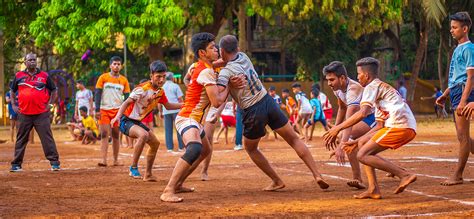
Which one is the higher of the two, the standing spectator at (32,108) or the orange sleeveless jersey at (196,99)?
the orange sleeveless jersey at (196,99)

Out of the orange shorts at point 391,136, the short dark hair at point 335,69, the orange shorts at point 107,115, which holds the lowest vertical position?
the orange shorts at point 107,115

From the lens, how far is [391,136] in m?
10.3

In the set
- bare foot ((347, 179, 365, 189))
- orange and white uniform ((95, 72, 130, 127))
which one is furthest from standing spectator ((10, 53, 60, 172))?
bare foot ((347, 179, 365, 189))

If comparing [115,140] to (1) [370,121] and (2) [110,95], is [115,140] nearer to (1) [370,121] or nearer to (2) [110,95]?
(2) [110,95]

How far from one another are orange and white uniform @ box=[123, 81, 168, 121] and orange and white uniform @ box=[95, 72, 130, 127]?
2.91m

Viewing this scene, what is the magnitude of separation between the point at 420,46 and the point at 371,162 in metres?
29.7

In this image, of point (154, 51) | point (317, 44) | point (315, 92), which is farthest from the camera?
point (317, 44)

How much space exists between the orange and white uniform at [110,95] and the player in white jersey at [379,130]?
7003 millimetres

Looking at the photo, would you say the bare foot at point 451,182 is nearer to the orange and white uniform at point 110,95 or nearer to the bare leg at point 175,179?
the bare leg at point 175,179

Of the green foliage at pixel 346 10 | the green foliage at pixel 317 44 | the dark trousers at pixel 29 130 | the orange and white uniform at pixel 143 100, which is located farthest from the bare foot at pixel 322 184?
the green foliage at pixel 317 44

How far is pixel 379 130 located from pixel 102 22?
19.5 meters

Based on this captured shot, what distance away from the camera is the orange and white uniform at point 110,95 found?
1662 cm

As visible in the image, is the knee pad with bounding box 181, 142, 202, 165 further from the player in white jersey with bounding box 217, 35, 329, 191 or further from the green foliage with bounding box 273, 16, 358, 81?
the green foliage with bounding box 273, 16, 358, 81

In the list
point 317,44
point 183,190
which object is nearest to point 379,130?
point 183,190
